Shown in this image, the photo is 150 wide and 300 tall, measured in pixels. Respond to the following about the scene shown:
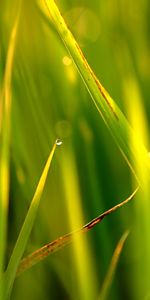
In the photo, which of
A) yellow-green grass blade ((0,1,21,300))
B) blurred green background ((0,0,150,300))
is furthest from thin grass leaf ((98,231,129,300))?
yellow-green grass blade ((0,1,21,300))

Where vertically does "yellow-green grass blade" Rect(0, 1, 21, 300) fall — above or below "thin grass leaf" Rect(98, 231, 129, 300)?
above

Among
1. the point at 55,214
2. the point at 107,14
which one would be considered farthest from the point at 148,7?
the point at 55,214

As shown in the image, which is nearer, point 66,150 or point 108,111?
point 108,111

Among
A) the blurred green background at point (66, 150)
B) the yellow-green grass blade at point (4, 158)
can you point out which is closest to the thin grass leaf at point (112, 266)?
the blurred green background at point (66, 150)

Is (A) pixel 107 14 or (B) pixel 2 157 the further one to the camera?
(A) pixel 107 14

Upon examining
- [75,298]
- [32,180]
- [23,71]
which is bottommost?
[75,298]

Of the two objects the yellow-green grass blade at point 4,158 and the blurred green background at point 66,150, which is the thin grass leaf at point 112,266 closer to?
the blurred green background at point 66,150

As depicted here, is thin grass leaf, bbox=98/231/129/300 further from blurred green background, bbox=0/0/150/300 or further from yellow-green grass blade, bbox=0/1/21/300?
yellow-green grass blade, bbox=0/1/21/300

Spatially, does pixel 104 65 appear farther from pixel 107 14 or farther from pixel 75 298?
pixel 75 298
